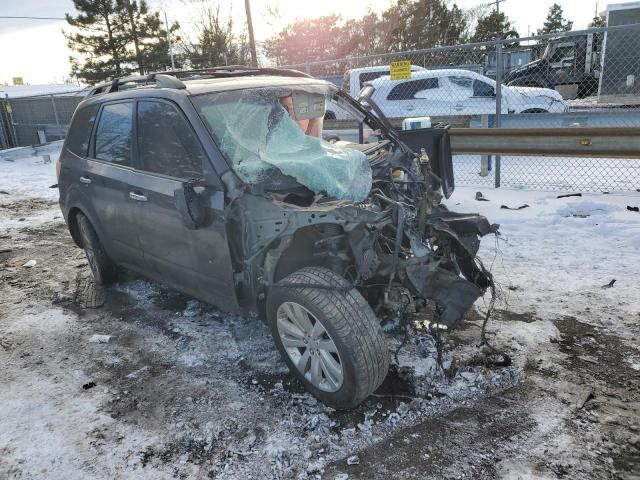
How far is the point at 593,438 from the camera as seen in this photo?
99.3 inches

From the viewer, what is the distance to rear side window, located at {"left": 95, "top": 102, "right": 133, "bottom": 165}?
12.9 feet

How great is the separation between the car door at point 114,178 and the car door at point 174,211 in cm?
15

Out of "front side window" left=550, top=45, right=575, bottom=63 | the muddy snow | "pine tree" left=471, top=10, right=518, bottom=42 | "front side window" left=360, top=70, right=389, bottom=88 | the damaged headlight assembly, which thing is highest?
"pine tree" left=471, top=10, right=518, bottom=42

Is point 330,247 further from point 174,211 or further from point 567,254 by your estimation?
point 567,254

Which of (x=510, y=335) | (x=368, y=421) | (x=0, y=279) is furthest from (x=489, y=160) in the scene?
(x=0, y=279)

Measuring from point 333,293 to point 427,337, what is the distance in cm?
110

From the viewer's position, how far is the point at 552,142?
6.29 meters

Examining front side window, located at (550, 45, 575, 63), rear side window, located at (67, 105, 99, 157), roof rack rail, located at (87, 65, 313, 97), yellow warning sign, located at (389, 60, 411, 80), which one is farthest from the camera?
front side window, located at (550, 45, 575, 63)

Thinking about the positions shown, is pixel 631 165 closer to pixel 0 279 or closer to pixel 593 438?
pixel 593 438

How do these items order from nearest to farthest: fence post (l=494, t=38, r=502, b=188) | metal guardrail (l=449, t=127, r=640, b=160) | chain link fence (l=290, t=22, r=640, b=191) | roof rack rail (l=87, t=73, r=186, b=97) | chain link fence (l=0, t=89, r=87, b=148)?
roof rack rail (l=87, t=73, r=186, b=97)
metal guardrail (l=449, t=127, r=640, b=160)
fence post (l=494, t=38, r=502, b=188)
chain link fence (l=290, t=22, r=640, b=191)
chain link fence (l=0, t=89, r=87, b=148)

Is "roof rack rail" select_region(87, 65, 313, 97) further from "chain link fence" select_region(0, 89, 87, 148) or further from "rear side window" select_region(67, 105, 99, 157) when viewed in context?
"chain link fence" select_region(0, 89, 87, 148)

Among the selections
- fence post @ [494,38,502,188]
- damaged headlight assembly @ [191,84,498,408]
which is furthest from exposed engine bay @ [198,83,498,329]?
fence post @ [494,38,502,188]

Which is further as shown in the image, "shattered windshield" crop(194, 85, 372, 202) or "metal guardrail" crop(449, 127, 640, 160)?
"metal guardrail" crop(449, 127, 640, 160)

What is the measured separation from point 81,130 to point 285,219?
2.76 meters
